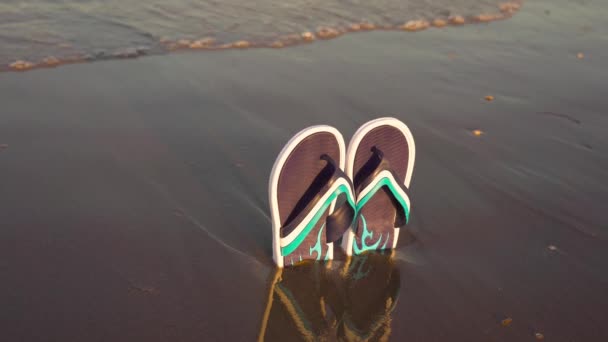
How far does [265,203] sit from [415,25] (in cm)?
382

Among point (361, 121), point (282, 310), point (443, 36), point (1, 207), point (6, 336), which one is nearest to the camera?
point (6, 336)

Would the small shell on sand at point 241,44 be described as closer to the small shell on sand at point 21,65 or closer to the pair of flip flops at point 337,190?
the small shell on sand at point 21,65

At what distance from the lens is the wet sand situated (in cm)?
210

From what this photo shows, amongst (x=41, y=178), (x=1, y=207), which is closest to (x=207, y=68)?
(x=41, y=178)

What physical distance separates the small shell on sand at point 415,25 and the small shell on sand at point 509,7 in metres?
1.36

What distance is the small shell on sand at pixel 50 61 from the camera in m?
4.16

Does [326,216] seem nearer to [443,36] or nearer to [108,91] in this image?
[108,91]

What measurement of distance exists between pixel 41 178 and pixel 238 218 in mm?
1029

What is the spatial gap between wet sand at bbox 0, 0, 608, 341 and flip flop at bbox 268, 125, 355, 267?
0.15m

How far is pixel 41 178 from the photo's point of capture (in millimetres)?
2791

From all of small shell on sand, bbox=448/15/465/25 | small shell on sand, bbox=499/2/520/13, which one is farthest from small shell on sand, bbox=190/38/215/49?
small shell on sand, bbox=499/2/520/13

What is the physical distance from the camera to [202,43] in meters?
4.88

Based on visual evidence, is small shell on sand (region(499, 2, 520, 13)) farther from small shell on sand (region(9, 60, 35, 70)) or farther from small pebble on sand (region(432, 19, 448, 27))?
small shell on sand (region(9, 60, 35, 70))

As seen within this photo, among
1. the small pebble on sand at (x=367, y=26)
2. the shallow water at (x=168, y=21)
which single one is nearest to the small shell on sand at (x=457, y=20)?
the shallow water at (x=168, y=21)
